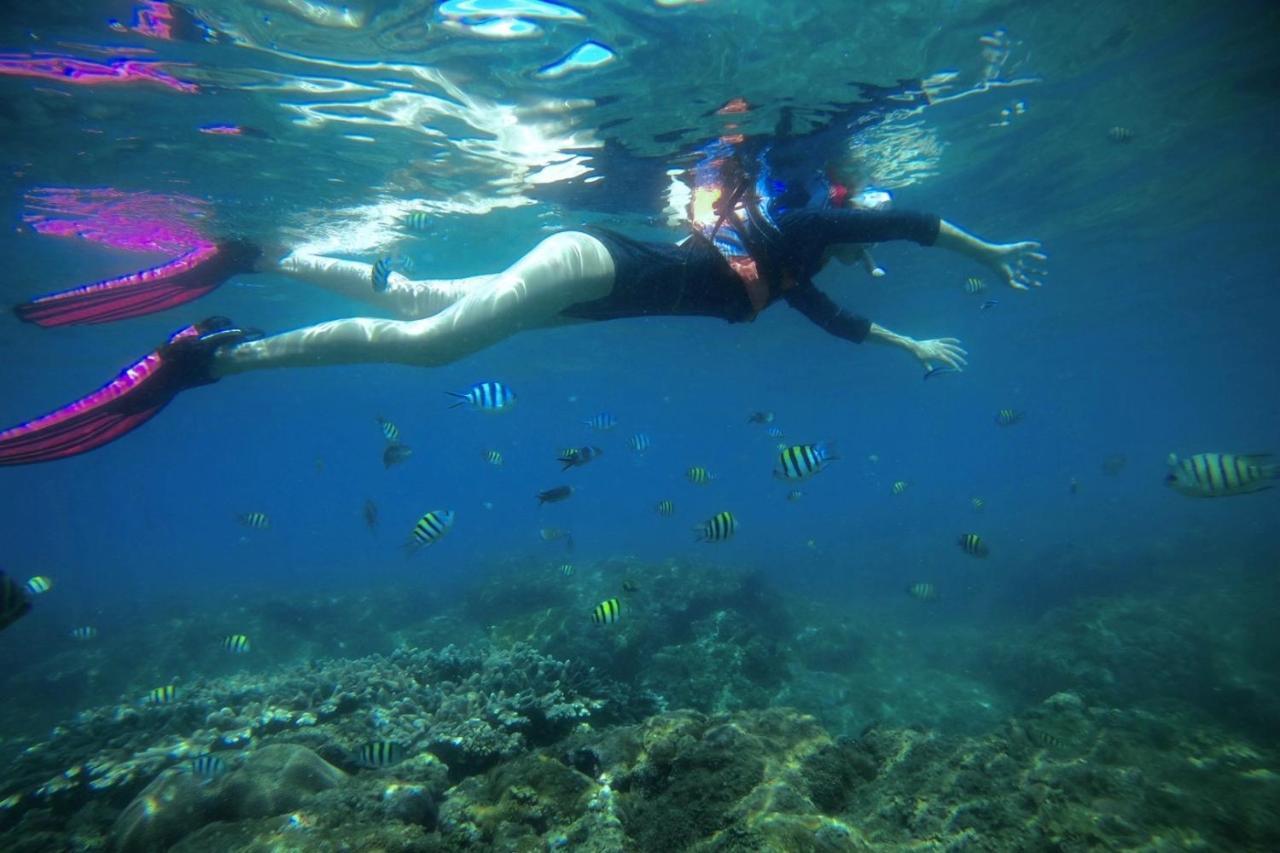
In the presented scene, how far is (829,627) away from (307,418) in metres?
66.4

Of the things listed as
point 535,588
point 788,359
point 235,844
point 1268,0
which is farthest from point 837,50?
point 788,359

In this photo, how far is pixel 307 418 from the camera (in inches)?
2586

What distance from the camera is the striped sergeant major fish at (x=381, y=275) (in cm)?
700

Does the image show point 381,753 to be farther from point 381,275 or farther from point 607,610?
point 381,275

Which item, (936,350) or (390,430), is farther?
(390,430)

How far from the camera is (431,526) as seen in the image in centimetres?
718

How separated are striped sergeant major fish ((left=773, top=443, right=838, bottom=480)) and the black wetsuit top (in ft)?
6.60

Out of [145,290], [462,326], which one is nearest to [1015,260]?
[462,326]

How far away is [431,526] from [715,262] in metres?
4.73

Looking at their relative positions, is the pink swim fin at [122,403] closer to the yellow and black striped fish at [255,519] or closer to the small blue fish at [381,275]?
the small blue fish at [381,275]

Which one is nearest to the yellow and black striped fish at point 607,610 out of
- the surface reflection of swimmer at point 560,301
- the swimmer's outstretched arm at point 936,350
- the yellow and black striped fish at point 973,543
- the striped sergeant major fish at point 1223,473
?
the surface reflection of swimmer at point 560,301

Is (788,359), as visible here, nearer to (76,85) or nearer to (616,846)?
(76,85)

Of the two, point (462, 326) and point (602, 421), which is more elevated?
point (462, 326)

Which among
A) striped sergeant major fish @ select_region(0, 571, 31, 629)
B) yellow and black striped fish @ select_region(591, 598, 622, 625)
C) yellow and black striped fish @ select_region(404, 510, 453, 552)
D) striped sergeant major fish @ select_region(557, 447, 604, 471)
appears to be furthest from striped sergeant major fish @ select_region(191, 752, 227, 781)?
striped sergeant major fish @ select_region(557, 447, 604, 471)
